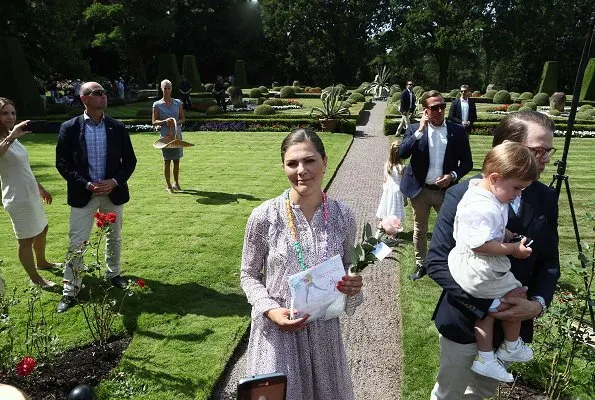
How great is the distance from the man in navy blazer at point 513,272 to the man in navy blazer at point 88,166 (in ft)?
10.7

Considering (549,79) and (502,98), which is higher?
(549,79)

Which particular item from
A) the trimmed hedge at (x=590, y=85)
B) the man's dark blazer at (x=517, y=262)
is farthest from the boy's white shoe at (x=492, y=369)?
the trimmed hedge at (x=590, y=85)

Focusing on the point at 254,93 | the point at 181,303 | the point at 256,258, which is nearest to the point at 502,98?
the point at 254,93

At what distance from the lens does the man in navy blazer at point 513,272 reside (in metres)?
2.26

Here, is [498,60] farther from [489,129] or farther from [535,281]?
[535,281]

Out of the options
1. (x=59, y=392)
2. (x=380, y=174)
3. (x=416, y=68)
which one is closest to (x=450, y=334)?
(x=59, y=392)

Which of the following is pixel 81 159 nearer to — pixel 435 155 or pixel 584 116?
pixel 435 155

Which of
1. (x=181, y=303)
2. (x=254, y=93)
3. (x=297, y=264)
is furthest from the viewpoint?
(x=254, y=93)

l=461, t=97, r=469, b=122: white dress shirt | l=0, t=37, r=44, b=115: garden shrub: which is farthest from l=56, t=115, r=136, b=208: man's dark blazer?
l=0, t=37, r=44, b=115: garden shrub

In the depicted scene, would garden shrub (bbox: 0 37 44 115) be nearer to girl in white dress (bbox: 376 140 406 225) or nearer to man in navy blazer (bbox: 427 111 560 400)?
girl in white dress (bbox: 376 140 406 225)

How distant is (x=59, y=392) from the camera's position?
3.32 metres

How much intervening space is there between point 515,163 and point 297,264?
1.09 metres

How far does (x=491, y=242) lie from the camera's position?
6.89ft

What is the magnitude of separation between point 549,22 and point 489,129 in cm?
3422
